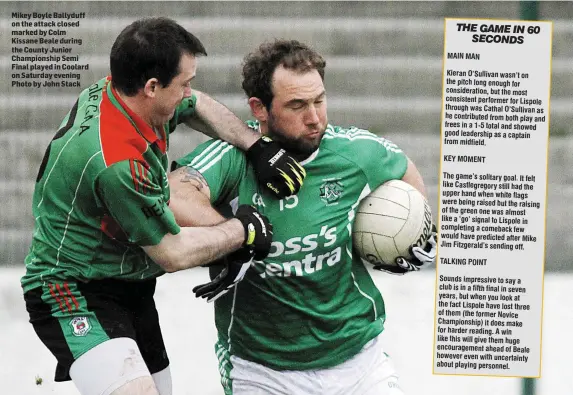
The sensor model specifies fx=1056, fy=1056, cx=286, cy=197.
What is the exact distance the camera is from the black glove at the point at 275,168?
3771mm

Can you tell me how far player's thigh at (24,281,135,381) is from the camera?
3.58 metres

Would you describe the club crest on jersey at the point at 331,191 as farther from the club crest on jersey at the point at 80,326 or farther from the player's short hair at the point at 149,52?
the club crest on jersey at the point at 80,326

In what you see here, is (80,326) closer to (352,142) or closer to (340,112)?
(352,142)

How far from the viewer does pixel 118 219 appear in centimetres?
342

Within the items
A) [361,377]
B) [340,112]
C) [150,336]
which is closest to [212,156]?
[150,336]

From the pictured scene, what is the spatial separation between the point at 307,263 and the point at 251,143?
49cm

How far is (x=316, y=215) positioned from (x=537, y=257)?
143 centimetres

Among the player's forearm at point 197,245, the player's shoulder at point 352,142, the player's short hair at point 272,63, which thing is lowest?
the player's forearm at point 197,245

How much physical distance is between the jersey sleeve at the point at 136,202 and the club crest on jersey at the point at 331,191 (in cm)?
70

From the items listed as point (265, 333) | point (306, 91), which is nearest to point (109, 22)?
point (306, 91)

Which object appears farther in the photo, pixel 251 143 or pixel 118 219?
pixel 251 143

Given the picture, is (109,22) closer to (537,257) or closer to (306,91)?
(306,91)

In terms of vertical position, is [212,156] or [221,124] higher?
[221,124]

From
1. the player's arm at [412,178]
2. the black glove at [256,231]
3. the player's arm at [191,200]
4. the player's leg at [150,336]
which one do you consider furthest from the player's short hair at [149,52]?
the player's arm at [412,178]
